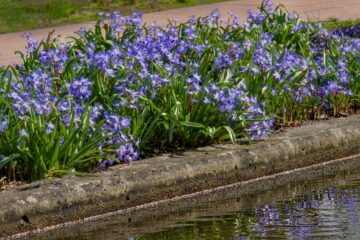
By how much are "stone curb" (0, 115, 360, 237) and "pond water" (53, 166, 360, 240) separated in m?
0.20

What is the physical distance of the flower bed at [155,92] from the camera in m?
7.51

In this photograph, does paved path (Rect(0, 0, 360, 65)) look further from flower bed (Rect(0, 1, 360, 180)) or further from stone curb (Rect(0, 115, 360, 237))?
stone curb (Rect(0, 115, 360, 237))

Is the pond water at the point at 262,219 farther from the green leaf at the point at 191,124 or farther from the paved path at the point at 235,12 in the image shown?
the paved path at the point at 235,12

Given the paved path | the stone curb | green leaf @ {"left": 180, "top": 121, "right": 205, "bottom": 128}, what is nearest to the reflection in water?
the stone curb

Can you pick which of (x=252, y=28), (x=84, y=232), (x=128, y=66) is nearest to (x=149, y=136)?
(x=128, y=66)

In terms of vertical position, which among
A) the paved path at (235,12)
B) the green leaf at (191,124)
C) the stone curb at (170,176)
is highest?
the paved path at (235,12)

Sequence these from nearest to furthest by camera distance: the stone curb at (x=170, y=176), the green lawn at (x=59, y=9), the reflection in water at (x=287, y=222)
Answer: the reflection in water at (x=287, y=222)
the stone curb at (x=170, y=176)
the green lawn at (x=59, y=9)

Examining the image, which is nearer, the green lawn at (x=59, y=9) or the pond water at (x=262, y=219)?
the pond water at (x=262, y=219)

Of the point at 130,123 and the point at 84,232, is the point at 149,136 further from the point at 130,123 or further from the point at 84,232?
the point at 84,232

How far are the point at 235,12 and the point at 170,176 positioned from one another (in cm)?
732

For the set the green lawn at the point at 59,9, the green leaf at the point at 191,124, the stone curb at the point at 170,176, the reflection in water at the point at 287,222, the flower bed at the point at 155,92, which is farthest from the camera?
the green lawn at the point at 59,9

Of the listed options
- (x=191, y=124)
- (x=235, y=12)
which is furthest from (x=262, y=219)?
(x=235, y=12)

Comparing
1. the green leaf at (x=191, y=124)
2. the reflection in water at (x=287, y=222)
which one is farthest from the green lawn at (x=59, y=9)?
the reflection in water at (x=287, y=222)

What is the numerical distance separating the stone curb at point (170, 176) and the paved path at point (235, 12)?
5.37m
